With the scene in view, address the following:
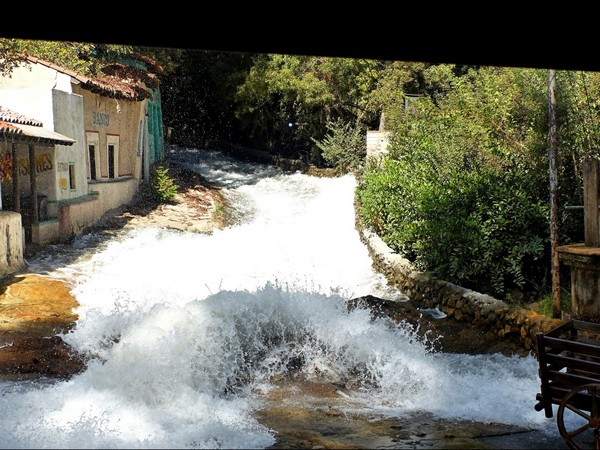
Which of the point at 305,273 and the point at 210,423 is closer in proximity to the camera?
the point at 210,423

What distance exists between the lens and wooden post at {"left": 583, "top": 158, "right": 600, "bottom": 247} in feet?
26.3

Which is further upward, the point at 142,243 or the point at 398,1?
the point at 398,1

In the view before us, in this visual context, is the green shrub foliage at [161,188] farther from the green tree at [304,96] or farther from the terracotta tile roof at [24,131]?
the green tree at [304,96]

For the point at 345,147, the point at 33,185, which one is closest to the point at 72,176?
the point at 33,185

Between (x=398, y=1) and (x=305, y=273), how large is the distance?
1190 centimetres

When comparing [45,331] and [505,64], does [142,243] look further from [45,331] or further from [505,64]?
[505,64]

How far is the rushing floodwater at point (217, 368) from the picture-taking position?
6.66 m

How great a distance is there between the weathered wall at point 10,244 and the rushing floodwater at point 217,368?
55cm

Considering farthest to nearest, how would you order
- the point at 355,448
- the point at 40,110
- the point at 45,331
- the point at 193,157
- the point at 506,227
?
the point at 193,157, the point at 40,110, the point at 506,227, the point at 45,331, the point at 355,448

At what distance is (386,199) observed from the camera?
1527 cm

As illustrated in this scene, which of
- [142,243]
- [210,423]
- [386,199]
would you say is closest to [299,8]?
[210,423]

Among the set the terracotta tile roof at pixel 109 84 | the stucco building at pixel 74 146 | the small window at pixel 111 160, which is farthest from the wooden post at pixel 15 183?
the small window at pixel 111 160

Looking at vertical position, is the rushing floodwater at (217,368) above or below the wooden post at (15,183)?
below

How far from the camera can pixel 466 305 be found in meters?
11.0
